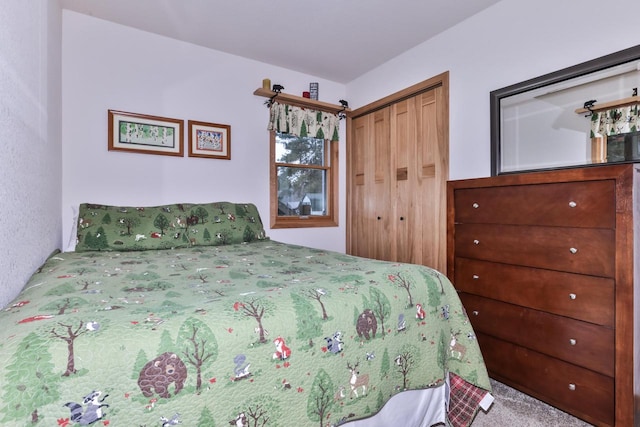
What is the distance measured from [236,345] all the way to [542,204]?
5.36ft

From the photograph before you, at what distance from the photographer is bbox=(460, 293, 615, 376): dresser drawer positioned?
1.40 m

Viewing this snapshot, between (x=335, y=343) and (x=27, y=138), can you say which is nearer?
(x=335, y=343)

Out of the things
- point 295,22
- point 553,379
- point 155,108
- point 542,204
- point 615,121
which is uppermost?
point 295,22

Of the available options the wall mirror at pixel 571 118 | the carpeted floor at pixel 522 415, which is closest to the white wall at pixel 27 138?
the carpeted floor at pixel 522 415

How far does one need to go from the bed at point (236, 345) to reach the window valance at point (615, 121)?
130 cm

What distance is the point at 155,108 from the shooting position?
2.69 metres

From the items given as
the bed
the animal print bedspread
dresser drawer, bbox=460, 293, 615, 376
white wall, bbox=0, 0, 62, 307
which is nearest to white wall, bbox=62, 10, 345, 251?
white wall, bbox=0, 0, 62, 307

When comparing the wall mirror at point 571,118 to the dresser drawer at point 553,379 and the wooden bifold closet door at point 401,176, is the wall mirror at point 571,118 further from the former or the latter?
the dresser drawer at point 553,379

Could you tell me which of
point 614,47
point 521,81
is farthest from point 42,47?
point 614,47

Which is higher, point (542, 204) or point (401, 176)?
point (401, 176)

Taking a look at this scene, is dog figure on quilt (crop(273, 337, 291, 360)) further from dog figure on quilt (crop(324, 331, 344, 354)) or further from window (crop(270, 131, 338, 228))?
window (crop(270, 131, 338, 228))

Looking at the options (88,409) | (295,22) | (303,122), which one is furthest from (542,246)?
(303,122)

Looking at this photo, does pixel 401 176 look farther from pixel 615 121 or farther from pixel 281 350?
pixel 281 350

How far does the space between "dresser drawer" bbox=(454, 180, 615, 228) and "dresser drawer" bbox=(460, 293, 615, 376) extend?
0.47 metres
